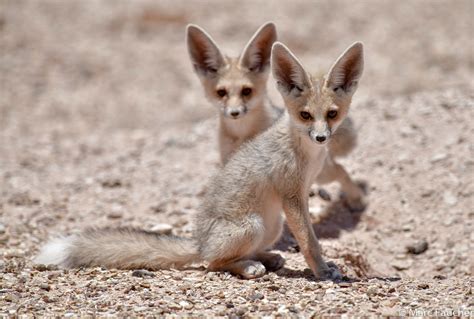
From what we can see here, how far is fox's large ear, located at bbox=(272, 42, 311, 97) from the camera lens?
5.08m

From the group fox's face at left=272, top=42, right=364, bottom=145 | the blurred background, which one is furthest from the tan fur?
the blurred background

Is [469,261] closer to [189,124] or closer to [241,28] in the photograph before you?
[189,124]

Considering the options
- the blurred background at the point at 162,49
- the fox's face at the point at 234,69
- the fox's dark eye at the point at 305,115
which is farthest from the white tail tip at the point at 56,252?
the blurred background at the point at 162,49

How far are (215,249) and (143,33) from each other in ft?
33.0

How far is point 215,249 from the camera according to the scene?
5.16m

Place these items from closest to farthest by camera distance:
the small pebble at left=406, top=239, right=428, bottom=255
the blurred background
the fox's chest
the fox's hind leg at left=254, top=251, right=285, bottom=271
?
1. the fox's chest
2. the fox's hind leg at left=254, top=251, right=285, bottom=271
3. the small pebble at left=406, top=239, right=428, bottom=255
4. the blurred background

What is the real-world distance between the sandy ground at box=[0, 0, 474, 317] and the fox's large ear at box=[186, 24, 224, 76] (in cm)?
146

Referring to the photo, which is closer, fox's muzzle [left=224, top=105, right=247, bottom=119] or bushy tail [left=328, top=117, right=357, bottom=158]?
fox's muzzle [left=224, top=105, right=247, bottom=119]

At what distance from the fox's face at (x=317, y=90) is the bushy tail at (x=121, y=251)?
1.39 m

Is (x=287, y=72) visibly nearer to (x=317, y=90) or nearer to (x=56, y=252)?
(x=317, y=90)

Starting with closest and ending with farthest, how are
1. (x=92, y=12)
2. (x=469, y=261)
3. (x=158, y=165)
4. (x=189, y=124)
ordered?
(x=469, y=261) → (x=158, y=165) → (x=189, y=124) → (x=92, y=12)

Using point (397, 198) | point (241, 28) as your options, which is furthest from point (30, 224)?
point (241, 28)

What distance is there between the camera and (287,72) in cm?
525

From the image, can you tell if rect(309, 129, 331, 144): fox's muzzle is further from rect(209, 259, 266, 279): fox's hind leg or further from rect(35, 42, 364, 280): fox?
rect(209, 259, 266, 279): fox's hind leg
